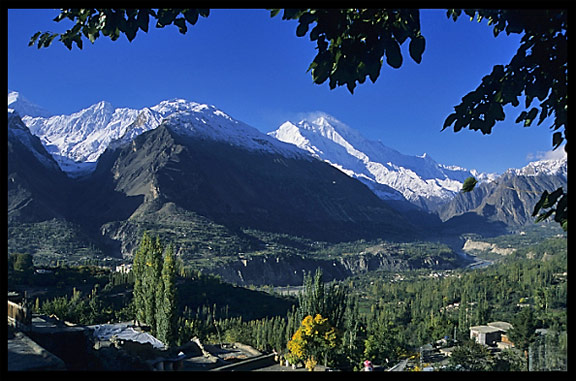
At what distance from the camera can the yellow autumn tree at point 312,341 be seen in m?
6.57

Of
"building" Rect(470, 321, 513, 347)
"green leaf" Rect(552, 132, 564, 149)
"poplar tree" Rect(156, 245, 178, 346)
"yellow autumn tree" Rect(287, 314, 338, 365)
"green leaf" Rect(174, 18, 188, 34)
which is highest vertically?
"green leaf" Rect(174, 18, 188, 34)

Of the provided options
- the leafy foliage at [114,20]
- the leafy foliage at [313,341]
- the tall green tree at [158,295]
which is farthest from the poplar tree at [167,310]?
the leafy foliage at [114,20]

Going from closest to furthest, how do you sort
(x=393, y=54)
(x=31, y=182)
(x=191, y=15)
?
(x=393, y=54) < (x=191, y=15) < (x=31, y=182)

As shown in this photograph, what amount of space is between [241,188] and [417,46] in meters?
111

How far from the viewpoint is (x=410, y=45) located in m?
1.96

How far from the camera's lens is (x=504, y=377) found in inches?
70.8

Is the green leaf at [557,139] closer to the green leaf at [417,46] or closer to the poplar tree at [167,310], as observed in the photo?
the green leaf at [417,46]

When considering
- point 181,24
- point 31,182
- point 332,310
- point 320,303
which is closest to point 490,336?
point 332,310

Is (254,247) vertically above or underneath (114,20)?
underneath

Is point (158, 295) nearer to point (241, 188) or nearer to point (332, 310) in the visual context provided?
point (332, 310)

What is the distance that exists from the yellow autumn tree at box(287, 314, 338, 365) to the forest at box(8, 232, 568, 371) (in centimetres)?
2

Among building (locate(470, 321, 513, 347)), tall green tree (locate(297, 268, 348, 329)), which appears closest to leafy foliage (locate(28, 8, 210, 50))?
tall green tree (locate(297, 268, 348, 329))

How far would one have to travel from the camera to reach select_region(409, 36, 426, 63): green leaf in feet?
6.39

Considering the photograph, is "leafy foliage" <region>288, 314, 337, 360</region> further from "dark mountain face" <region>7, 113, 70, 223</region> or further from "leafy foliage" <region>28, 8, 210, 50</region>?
"dark mountain face" <region>7, 113, 70, 223</region>
